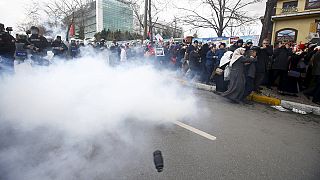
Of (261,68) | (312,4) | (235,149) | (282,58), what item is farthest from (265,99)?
(312,4)

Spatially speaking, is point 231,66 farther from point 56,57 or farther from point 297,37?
point 297,37

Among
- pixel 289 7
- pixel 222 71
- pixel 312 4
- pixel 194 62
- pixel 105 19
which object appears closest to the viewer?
pixel 222 71

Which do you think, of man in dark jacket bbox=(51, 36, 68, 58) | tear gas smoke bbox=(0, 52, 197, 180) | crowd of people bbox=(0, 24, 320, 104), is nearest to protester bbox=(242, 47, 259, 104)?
crowd of people bbox=(0, 24, 320, 104)

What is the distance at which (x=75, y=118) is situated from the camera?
13.2 ft

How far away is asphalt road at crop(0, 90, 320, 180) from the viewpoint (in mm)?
2600

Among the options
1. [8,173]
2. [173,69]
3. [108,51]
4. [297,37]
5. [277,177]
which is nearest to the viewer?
[8,173]

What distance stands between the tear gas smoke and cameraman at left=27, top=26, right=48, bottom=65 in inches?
72.4

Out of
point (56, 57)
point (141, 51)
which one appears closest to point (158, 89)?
point (56, 57)

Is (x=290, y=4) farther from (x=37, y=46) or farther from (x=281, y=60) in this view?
(x=37, y=46)

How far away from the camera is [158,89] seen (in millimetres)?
6250

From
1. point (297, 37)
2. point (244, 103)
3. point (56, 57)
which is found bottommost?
point (244, 103)

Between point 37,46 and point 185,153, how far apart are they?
762 centimetres

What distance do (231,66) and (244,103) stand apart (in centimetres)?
103

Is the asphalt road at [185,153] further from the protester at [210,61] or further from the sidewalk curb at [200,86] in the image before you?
the protester at [210,61]
